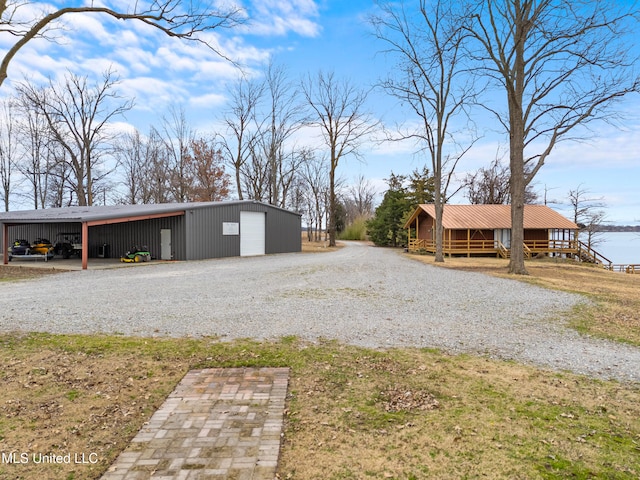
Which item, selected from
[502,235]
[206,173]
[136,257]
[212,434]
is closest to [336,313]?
[212,434]

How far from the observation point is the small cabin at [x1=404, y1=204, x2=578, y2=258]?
86.5 ft

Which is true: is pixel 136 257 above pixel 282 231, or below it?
below

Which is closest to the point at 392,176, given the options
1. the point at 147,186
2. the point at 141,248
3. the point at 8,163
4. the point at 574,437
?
the point at 147,186

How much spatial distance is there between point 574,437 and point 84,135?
36.0m

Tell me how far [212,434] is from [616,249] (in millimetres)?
44742

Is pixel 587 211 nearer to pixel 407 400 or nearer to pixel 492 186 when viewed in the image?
pixel 492 186

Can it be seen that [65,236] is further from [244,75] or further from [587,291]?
[587,291]

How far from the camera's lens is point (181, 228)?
18.4 meters

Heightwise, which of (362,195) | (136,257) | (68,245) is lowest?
(136,257)

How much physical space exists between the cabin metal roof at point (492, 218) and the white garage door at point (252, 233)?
1172 cm

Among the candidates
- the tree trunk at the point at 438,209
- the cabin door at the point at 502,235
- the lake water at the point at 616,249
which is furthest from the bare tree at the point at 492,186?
the tree trunk at the point at 438,209

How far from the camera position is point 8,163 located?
3250cm

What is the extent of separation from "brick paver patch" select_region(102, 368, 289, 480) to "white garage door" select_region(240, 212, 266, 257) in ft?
59.4

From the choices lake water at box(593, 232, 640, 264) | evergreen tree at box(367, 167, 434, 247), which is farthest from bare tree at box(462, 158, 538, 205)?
lake water at box(593, 232, 640, 264)
